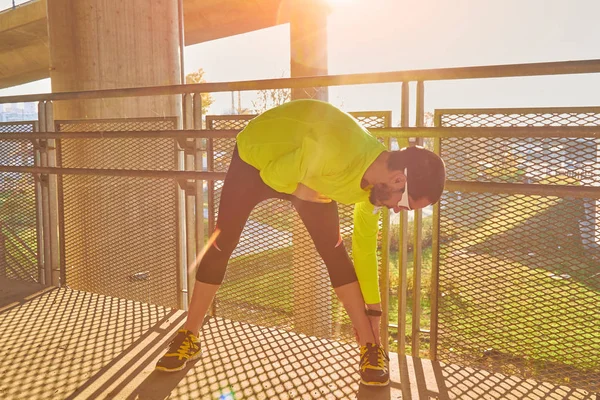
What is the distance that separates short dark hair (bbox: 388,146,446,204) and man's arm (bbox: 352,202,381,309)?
1.38 feet

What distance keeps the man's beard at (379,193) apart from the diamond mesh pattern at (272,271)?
46.6 inches

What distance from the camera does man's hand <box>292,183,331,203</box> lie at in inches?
104

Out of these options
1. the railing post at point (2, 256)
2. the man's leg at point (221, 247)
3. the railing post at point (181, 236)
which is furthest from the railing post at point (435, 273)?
the railing post at point (2, 256)

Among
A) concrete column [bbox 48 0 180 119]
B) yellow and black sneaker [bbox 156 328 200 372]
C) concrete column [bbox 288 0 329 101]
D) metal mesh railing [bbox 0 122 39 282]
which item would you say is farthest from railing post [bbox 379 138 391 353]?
concrete column [bbox 288 0 329 101]

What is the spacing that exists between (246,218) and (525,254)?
4.99 feet

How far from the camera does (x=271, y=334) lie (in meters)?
3.37

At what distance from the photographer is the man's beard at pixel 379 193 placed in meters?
2.30

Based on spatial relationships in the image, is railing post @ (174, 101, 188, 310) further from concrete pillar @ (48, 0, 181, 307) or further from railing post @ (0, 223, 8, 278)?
railing post @ (0, 223, 8, 278)


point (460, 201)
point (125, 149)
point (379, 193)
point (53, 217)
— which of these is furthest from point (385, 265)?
point (53, 217)

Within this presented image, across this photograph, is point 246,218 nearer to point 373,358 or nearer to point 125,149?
point 373,358

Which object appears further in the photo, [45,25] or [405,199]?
[45,25]

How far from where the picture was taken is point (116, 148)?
576 centimetres

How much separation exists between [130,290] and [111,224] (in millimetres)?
751

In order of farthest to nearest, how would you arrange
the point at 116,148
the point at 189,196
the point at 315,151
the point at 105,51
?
1. the point at 105,51
2. the point at 116,148
3. the point at 189,196
4. the point at 315,151
